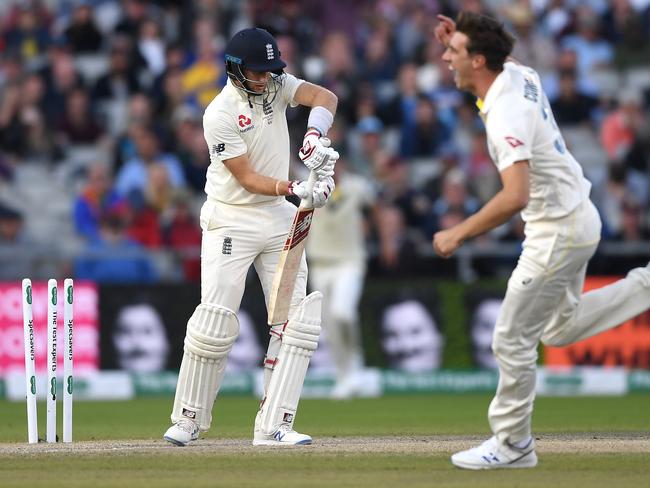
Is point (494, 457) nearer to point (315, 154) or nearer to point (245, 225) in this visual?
point (315, 154)

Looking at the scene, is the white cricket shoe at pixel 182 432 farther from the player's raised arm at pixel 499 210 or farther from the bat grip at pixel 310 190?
the player's raised arm at pixel 499 210

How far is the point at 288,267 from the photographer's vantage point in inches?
257

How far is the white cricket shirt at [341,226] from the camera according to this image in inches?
464

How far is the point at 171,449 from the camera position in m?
6.38

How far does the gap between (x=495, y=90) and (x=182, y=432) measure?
2.36 metres

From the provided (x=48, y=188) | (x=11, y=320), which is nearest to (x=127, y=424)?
(x=11, y=320)

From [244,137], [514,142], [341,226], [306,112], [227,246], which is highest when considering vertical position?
[306,112]

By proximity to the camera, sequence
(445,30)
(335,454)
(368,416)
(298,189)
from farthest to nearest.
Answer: (368,416), (298,189), (335,454), (445,30)

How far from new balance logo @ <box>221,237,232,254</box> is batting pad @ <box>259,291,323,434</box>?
44 centimetres

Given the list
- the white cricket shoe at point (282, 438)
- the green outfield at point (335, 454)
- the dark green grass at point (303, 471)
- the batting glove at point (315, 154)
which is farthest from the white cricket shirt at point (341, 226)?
the dark green grass at point (303, 471)

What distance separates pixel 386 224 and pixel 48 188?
143 inches

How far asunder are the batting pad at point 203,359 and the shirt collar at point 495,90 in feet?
5.78

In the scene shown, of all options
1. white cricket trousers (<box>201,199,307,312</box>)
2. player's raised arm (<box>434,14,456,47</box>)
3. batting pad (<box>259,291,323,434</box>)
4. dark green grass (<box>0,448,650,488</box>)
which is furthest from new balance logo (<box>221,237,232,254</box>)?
player's raised arm (<box>434,14,456,47</box>)

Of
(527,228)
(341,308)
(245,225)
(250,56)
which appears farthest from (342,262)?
(527,228)
